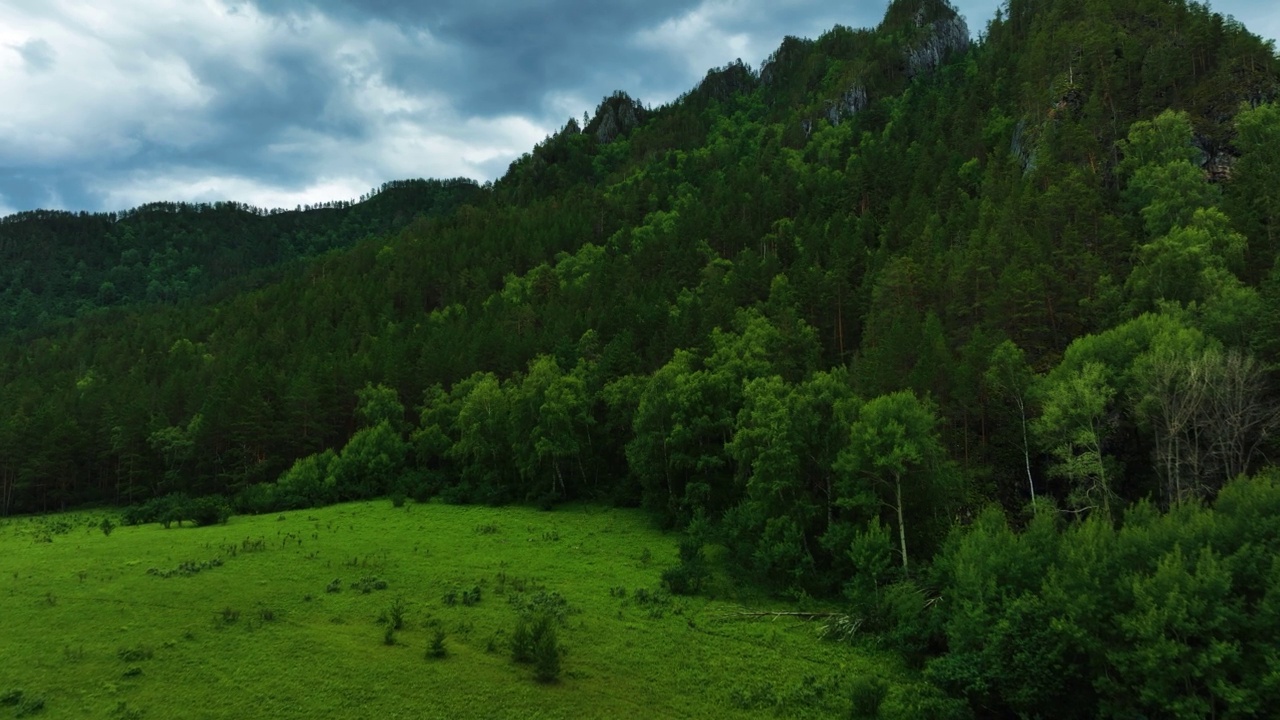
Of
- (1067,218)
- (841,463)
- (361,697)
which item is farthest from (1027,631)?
(1067,218)

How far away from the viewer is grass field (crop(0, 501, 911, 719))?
92.2 ft

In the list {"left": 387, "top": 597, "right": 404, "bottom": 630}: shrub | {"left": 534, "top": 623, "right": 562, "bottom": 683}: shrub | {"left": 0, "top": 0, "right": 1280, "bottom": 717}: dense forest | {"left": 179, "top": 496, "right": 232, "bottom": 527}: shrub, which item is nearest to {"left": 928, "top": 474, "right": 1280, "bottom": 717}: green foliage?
{"left": 0, "top": 0, "right": 1280, "bottom": 717}: dense forest

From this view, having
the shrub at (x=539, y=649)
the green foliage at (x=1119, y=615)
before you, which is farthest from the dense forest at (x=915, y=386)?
the shrub at (x=539, y=649)

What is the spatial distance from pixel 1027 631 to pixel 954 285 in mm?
47036

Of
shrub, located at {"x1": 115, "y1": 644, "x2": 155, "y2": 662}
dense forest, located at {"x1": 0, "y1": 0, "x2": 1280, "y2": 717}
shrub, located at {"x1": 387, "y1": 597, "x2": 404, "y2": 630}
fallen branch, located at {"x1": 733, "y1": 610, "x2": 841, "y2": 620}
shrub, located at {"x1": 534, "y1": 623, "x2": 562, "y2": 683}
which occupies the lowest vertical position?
fallen branch, located at {"x1": 733, "y1": 610, "x2": 841, "y2": 620}

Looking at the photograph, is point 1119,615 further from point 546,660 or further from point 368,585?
point 368,585

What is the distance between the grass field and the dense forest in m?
6.63

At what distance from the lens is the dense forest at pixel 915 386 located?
103ft

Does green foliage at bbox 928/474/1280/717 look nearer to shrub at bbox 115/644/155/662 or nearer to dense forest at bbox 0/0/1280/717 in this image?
dense forest at bbox 0/0/1280/717

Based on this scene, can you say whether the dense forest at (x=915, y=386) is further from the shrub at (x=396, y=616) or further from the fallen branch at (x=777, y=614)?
the shrub at (x=396, y=616)

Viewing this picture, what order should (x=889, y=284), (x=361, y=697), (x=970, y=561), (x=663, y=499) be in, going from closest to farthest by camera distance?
(x=361, y=697) → (x=970, y=561) → (x=663, y=499) → (x=889, y=284)

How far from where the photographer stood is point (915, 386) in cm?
5469

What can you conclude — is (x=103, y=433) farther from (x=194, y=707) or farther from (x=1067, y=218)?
(x=1067, y=218)

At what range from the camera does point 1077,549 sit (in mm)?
31484
